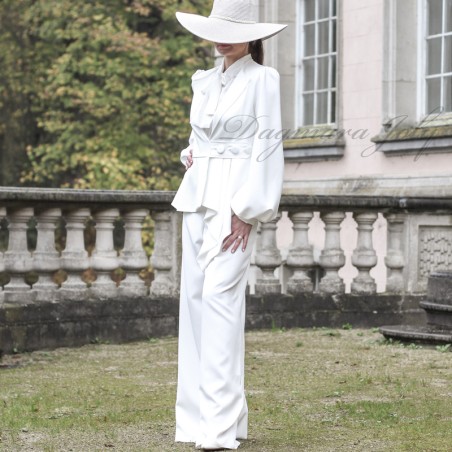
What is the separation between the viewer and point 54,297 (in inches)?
432

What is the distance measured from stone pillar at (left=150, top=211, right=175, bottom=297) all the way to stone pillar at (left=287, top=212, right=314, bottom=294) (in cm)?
133

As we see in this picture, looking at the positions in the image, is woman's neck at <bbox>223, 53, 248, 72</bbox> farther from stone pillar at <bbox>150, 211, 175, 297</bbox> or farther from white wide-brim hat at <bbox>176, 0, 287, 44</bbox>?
stone pillar at <bbox>150, 211, 175, 297</bbox>

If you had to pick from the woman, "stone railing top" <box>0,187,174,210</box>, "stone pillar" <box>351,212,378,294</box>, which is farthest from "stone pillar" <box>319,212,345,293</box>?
the woman

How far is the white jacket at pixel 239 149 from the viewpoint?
21.2 ft

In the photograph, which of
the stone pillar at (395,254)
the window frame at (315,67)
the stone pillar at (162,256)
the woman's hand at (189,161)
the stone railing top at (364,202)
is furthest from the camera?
the window frame at (315,67)

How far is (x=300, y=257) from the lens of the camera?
41.5ft

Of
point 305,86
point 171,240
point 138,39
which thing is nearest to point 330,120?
point 305,86

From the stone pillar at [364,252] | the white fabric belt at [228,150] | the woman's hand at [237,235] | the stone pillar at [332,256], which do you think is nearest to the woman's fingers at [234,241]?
the woman's hand at [237,235]

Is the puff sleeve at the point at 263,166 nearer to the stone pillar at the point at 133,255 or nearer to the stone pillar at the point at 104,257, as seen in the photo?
the stone pillar at the point at 104,257

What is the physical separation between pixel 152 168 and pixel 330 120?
1165 cm

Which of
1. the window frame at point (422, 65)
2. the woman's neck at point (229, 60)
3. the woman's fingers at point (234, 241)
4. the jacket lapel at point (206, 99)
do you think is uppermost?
the window frame at point (422, 65)

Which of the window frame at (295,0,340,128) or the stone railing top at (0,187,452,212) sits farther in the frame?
the window frame at (295,0,340,128)

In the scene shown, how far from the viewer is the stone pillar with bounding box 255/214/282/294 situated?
40.6 feet

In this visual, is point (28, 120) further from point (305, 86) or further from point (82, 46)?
point (305, 86)
